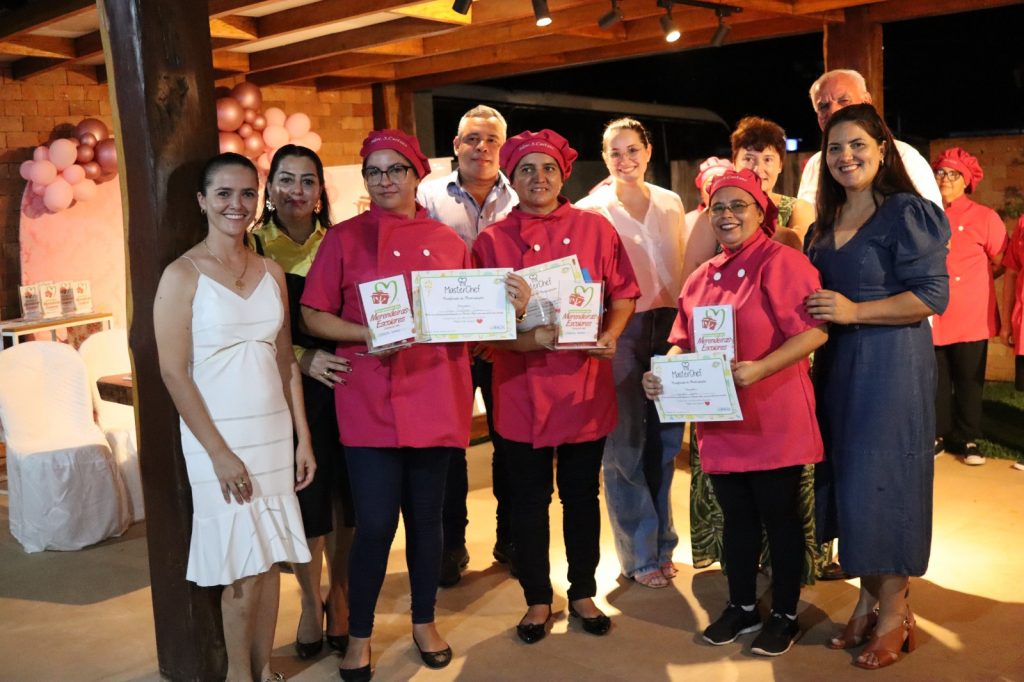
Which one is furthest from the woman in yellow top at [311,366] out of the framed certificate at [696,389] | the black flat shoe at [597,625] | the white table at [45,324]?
the white table at [45,324]

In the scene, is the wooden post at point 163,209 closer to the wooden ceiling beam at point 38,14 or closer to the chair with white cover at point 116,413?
the chair with white cover at point 116,413

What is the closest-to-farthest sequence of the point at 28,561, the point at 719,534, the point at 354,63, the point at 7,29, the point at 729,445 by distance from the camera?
the point at 729,445 → the point at 719,534 → the point at 28,561 → the point at 7,29 → the point at 354,63

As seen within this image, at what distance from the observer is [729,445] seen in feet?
11.0

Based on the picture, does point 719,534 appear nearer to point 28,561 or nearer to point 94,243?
point 28,561

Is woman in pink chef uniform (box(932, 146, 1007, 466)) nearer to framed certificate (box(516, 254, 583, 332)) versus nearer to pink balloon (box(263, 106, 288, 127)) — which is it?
framed certificate (box(516, 254, 583, 332))

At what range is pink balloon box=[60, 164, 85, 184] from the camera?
671 centimetres

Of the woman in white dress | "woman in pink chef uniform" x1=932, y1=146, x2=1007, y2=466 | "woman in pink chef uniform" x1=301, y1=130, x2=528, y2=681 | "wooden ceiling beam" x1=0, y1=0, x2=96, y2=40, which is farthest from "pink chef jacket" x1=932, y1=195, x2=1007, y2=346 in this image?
"wooden ceiling beam" x1=0, y1=0, x2=96, y2=40

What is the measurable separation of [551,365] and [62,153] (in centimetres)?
A: 463

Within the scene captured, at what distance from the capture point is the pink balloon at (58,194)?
6633mm

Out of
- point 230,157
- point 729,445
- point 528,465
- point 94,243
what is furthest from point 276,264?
point 94,243

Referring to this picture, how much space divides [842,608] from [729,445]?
956 millimetres

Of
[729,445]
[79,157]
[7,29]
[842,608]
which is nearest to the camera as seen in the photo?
[729,445]

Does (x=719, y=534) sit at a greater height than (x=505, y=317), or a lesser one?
lesser

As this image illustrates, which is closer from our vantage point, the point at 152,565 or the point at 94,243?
the point at 152,565
